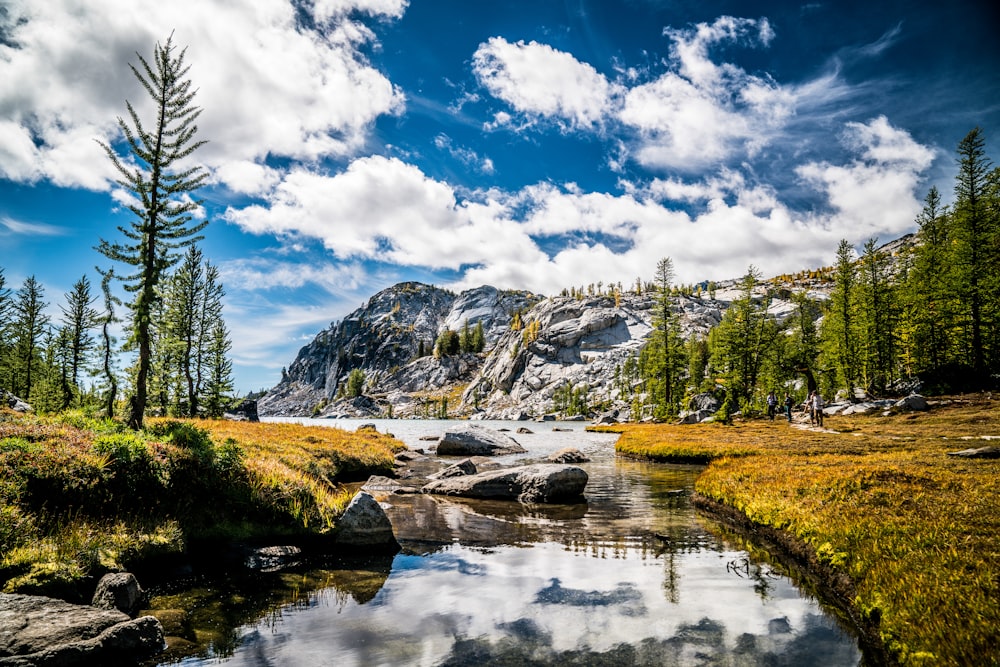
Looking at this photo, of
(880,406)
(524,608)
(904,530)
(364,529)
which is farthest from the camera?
(880,406)

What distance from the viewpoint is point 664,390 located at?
81062 millimetres

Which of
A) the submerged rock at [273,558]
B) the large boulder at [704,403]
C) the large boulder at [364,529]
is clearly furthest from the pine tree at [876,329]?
the submerged rock at [273,558]

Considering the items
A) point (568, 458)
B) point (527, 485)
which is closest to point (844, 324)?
point (568, 458)

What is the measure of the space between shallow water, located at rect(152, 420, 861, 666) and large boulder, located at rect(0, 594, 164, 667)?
0.61m

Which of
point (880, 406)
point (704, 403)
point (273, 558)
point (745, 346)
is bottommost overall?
point (273, 558)

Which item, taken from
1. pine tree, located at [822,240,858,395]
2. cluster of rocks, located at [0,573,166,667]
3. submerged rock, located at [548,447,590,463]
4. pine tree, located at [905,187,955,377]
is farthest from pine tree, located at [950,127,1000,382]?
cluster of rocks, located at [0,573,166,667]

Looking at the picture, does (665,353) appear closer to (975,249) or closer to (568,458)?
(975,249)

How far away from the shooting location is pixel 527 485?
65.6 feet

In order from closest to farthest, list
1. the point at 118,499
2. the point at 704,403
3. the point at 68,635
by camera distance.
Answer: the point at 68,635
the point at 118,499
the point at 704,403

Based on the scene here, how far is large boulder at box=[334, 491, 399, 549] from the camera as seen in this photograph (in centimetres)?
1220

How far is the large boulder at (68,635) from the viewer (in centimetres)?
581

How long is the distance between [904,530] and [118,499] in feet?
55.6

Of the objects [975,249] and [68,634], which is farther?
[975,249]

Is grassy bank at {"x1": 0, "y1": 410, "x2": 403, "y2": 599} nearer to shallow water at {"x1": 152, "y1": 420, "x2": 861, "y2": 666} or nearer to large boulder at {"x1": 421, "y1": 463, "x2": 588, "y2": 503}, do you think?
shallow water at {"x1": 152, "y1": 420, "x2": 861, "y2": 666}
